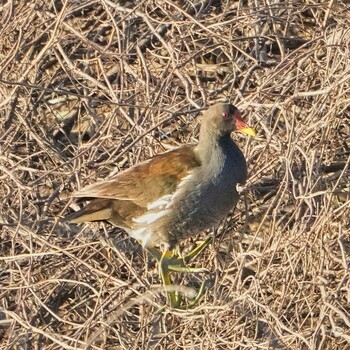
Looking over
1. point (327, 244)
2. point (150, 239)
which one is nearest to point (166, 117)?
point (150, 239)

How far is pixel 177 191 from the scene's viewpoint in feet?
18.2

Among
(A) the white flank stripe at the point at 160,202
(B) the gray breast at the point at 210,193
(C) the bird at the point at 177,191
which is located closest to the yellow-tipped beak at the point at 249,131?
(C) the bird at the point at 177,191

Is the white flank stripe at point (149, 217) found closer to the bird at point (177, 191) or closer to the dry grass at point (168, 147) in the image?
the bird at point (177, 191)

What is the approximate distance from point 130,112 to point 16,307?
1026mm

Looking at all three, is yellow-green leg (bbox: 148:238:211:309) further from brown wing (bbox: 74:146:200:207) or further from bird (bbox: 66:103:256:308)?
brown wing (bbox: 74:146:200:207)

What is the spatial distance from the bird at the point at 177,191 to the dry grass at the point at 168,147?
0.32 ft

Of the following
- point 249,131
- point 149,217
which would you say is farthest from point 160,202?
point 249,131

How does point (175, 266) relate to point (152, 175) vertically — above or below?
below

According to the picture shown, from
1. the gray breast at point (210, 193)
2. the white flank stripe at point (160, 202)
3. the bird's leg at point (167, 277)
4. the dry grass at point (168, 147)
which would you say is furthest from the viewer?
the white flank stripe at point (160, 202)

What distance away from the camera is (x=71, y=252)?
5.44 metres

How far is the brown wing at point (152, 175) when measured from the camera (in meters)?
5.45

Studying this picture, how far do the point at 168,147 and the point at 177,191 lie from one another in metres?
0.34

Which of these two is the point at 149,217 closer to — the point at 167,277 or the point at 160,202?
the point at 160,202

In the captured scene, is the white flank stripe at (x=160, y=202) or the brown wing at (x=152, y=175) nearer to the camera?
the brown wing at (x=152, y=175)
